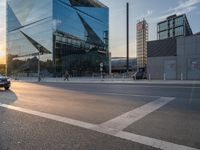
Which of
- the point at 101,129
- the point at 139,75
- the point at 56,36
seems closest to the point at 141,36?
the point at 56,36

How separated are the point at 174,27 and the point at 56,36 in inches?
2205

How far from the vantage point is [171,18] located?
379ft

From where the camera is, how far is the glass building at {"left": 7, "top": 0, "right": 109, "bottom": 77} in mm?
73562

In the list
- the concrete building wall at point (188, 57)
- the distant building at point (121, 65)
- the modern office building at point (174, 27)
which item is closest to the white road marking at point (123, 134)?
the concrete building wall at point (188, 57)

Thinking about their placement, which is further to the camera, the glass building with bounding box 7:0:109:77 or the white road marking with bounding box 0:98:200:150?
the glass building with bounding box 7:0:109:77

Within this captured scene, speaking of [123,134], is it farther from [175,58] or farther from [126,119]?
[175,58]

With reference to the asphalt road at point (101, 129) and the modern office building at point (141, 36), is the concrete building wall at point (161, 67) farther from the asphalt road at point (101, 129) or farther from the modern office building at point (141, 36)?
the modern office building at point (141, 36)

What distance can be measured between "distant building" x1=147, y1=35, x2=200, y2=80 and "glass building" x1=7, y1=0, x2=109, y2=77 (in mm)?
32731

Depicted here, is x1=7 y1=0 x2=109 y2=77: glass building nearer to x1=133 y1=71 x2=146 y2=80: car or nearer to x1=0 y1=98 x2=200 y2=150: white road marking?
x1=133 y1=71 x2=146 y2=80: car

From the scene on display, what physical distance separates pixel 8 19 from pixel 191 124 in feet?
320

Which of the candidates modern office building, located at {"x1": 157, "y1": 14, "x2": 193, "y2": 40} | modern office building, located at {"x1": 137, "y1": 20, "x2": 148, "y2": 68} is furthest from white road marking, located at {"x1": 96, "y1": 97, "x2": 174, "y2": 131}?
modern office building, located at {"x1": 137, "y1": 20, "x2": 148, "y2": 68}

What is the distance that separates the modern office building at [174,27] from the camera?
4158 inches

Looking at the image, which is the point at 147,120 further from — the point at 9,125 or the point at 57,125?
the point at 9,125

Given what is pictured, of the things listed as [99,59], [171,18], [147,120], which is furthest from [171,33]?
[147,120]
